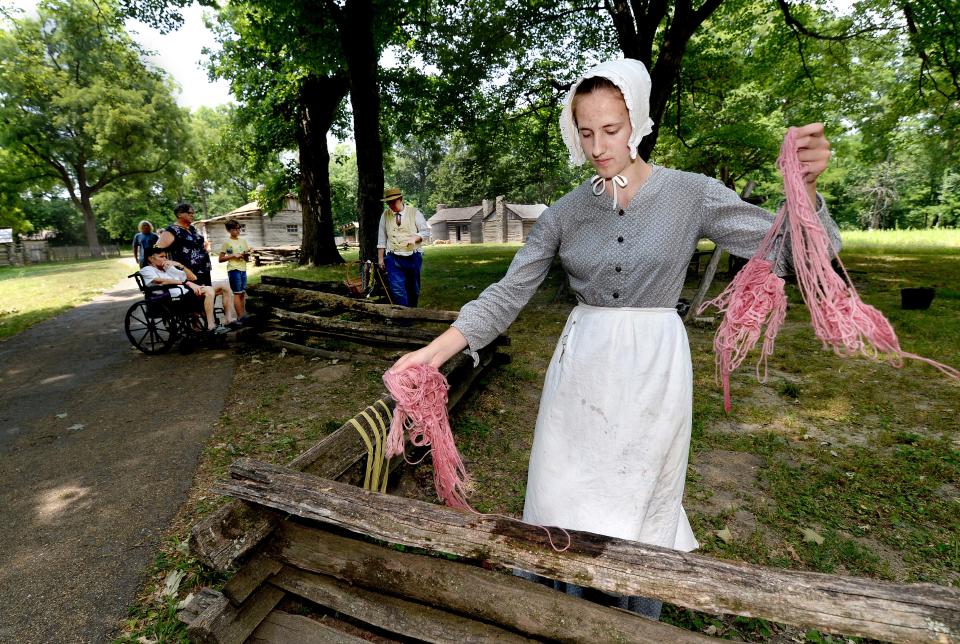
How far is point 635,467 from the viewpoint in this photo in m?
1.60

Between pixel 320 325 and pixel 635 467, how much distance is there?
6.41 meters

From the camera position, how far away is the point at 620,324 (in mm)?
1622

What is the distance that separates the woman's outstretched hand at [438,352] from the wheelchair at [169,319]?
7.26 m

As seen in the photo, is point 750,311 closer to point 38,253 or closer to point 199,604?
point 199,604

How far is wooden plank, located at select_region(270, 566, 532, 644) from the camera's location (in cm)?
195

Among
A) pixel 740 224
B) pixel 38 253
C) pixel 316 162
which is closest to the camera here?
pixel 740 224

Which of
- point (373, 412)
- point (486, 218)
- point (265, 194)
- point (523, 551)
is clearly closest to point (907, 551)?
point (523, 551)

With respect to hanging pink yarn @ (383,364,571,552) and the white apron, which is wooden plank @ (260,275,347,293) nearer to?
hanging pink yarn @ (383,364,571,552)

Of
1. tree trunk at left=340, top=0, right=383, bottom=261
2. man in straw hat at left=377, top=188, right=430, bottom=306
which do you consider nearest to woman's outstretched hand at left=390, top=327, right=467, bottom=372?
man in straw hat at left=377, top=188, right=430, bottom=306

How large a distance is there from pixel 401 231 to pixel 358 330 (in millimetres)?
1810

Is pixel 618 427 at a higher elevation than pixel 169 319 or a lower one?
higher

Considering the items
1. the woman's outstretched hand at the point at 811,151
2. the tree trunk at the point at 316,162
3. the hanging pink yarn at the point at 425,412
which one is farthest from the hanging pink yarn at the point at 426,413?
the tree trunk at the point at 316,162

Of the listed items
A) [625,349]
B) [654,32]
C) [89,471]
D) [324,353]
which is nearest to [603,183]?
[625,349]

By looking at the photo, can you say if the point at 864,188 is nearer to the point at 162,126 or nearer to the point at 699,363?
the point at 699,363
